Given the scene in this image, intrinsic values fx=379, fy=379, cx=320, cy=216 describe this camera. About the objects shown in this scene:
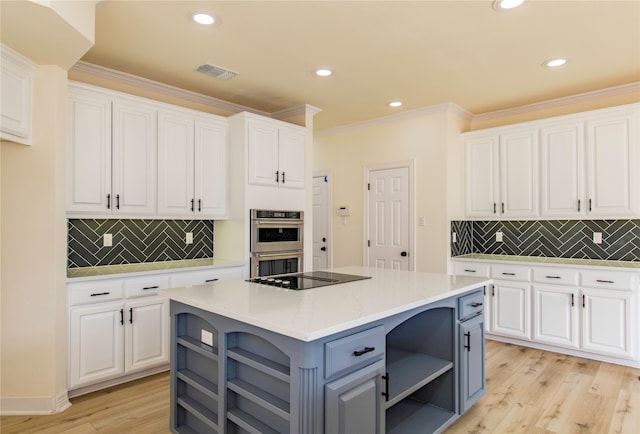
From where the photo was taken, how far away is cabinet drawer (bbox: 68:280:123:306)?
9.15 ft

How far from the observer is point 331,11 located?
2475mm

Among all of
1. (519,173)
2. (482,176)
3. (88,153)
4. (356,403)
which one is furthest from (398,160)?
(356,403)

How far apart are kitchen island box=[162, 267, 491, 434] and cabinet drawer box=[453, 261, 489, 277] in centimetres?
177

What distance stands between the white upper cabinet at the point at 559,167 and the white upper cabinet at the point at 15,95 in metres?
4.32

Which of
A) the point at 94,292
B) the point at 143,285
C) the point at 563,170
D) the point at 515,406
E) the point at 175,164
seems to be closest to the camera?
the point at 515,406

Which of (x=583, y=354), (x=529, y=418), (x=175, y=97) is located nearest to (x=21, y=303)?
(x=175, y=97)

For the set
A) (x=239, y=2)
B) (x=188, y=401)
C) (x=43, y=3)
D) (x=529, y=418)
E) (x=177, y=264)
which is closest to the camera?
(x=43, y=3)

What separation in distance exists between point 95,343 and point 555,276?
4.19 metres

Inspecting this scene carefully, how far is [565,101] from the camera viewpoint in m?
4.23

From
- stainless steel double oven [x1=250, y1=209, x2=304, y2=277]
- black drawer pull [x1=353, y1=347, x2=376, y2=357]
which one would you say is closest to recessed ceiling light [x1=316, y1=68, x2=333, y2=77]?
stainless steel double oven [x1=250, y1=209, x2=304, y2=277]

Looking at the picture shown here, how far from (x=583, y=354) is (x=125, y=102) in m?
4.84

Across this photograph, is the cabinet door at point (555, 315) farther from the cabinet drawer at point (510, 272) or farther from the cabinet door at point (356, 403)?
the cabinet door at point (356, 403)

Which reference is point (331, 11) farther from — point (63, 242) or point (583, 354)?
point (583, 354)

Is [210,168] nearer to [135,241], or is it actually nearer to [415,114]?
[135,241]
